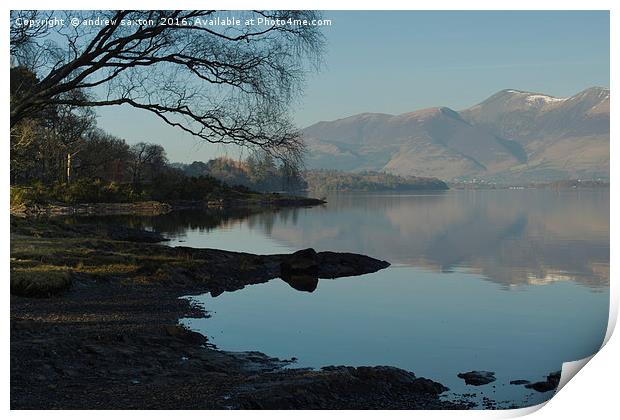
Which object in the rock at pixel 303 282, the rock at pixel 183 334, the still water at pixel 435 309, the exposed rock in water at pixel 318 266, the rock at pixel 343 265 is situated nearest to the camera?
the rock at pixel 183 334

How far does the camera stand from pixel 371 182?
43938 millimetres

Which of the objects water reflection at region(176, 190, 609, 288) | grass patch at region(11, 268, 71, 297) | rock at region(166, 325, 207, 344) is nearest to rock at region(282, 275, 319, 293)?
water reflection at region(176, 190, 609, 288)

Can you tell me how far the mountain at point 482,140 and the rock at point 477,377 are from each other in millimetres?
7675

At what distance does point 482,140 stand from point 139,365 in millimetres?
25927

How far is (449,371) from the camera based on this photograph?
12.9 metres

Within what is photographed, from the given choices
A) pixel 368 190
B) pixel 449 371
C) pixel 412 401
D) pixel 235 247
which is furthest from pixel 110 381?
pixel 368 190

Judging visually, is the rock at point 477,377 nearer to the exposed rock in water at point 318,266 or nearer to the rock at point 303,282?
the rock at point 303,282

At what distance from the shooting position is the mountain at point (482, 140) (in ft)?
75.8

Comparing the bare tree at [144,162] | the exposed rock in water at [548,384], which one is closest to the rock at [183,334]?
the exposed rock in water at [548,384]

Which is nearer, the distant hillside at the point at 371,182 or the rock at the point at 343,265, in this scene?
the rock at the point at 343,265

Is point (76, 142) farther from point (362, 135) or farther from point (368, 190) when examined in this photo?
point (368, 190)

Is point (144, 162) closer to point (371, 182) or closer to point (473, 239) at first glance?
point (371, 182)
